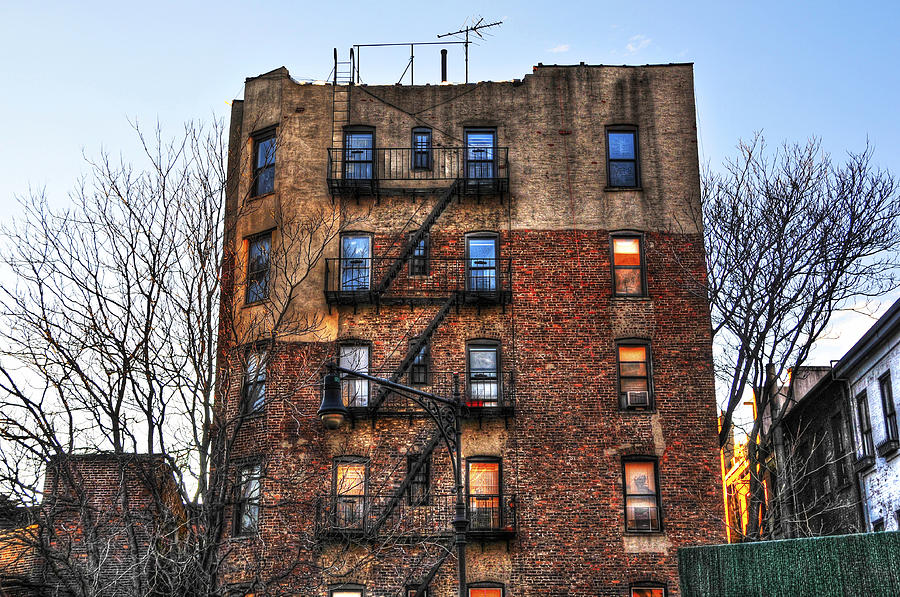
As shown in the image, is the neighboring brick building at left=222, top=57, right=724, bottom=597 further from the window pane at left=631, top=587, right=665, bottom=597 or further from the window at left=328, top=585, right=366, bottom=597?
the window pane at left=631, top=587, right=665, bottom=597

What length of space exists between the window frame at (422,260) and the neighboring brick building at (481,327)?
5 centimetres

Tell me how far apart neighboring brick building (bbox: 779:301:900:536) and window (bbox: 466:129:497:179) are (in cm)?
1158

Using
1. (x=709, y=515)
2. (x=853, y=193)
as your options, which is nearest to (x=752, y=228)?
(x=853, y=193)

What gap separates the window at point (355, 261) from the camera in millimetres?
29531

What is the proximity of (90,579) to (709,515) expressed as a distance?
50.8 feet

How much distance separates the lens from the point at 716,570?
852 inches

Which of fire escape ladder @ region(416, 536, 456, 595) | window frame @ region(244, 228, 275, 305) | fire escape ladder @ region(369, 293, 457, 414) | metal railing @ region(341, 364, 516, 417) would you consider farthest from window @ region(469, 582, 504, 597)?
window frame @ region(244, 228, 275, 305)

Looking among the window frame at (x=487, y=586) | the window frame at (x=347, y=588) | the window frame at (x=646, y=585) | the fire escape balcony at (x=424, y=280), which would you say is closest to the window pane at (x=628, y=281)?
the fire escape balcony at (x=424, y=280)

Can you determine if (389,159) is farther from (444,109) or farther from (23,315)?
(23,315)

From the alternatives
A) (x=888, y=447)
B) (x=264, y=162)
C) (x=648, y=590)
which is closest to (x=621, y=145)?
(x=264, y=162)

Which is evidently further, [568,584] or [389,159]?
[389,159]

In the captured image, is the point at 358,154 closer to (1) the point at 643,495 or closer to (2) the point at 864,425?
(1) the point at 643,495

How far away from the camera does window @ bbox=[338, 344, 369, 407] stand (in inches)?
1128

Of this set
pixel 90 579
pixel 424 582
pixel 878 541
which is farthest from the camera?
pixel 424 582
